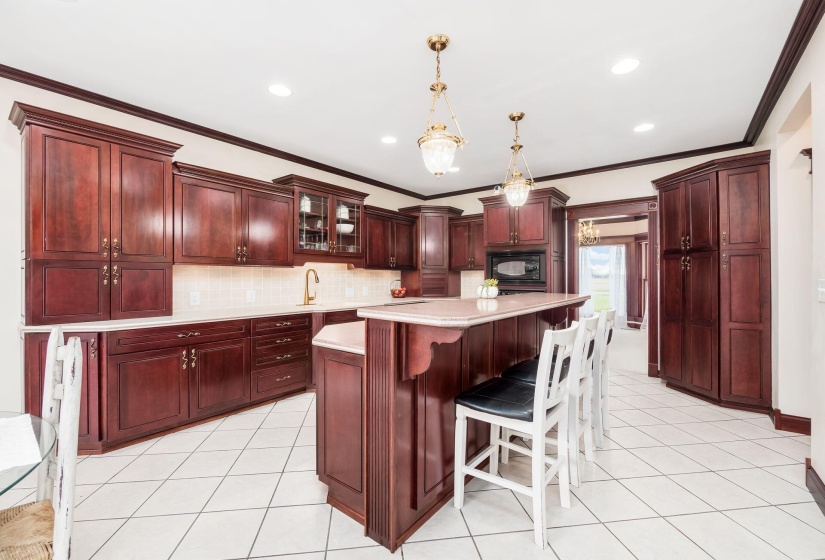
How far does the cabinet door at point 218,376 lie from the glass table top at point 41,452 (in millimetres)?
1639

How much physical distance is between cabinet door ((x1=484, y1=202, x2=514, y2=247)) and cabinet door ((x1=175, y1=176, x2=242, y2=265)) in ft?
10.7

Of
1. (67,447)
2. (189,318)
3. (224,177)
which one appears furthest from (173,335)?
(67,447)

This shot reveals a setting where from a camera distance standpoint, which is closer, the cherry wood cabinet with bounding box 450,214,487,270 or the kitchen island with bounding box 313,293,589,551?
the kitchen island with bounding box 313,293,589,551

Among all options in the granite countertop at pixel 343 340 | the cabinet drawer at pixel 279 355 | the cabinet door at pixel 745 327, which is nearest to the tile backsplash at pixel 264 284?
the cabinet drawer at pixel 279 355

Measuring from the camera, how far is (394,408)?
1.63 metres

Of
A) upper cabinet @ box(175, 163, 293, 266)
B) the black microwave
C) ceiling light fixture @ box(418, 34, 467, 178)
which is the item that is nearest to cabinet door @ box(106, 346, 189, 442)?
upper cabinet @ box(175, 163, 293, 266)

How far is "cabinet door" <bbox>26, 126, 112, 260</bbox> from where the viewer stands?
2420mm

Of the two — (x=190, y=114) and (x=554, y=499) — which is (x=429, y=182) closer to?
(x=190, y=114)

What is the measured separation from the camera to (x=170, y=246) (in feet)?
10.1

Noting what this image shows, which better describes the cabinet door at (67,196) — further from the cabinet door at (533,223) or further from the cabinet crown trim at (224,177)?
the cabinet door at (533,223)

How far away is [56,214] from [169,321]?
3.31ft

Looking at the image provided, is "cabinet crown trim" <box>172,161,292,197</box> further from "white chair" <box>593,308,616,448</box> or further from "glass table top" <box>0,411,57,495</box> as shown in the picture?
"white chair" <box>593,308,616,448</box>

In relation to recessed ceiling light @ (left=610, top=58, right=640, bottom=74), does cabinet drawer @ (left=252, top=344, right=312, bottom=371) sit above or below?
below

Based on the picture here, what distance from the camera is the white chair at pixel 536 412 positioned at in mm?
1677
